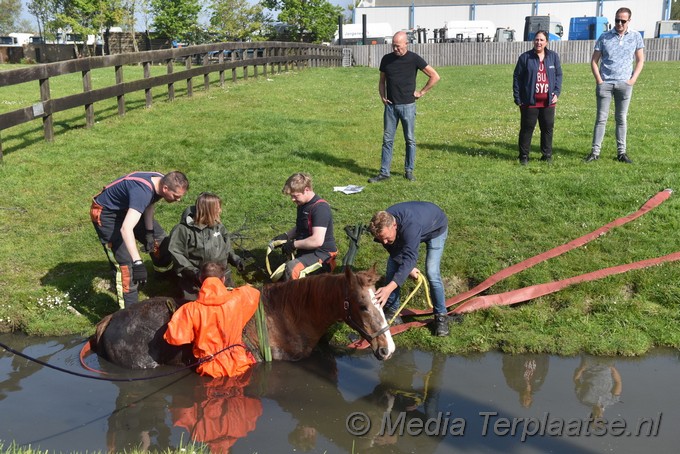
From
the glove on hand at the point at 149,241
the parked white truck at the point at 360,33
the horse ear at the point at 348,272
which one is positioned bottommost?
the glove on hand at the point at 149,241

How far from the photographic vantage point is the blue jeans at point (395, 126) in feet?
36.3

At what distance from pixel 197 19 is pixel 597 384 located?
2103 inches

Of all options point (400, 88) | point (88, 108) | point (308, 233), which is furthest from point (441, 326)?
point (88, 108)

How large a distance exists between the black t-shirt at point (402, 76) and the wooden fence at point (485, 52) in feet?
99.5

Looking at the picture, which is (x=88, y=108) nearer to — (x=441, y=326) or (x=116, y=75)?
(x=116, y=75)

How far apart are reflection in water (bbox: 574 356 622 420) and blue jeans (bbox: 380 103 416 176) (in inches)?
202

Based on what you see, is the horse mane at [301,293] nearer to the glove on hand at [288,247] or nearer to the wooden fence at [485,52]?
the glove on hand at [288,247]

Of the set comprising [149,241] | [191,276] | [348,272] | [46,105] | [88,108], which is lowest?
[191,276]

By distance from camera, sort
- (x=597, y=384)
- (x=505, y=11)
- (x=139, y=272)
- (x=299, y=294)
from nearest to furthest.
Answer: (x=597, y=384), (x=299, y=294), (x=139, y=272), (x=505, y=11)

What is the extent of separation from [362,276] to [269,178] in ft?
19.3

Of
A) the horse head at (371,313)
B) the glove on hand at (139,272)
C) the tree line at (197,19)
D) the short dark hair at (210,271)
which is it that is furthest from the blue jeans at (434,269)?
the tree line at (197,19)

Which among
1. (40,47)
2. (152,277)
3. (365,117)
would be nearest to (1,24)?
(40,47)

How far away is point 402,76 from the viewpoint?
11.0 m

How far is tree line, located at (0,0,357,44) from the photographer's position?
166ft
